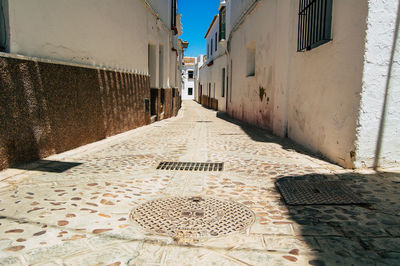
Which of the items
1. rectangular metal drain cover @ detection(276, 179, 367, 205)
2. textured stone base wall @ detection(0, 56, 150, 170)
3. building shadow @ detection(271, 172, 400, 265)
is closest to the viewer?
building shadow @ detection(271, 172, 400, 265)

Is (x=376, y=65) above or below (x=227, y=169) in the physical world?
above

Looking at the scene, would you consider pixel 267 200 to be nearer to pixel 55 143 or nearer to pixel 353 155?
pixel 353 155

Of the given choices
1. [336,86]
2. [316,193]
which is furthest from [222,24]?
[316,193]

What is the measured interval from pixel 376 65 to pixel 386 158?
4.01 ft

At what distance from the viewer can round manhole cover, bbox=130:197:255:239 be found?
8.22 feet

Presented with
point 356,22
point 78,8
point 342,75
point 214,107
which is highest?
point 78,8

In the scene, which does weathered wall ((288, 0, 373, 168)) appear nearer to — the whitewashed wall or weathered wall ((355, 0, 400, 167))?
weathered wall ((355, 0, 400, 167))

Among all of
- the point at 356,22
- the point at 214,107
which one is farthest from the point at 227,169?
the point at 214,107

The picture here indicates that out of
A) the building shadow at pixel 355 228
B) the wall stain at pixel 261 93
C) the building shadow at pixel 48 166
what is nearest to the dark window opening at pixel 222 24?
the wall stain at pixel 261 93

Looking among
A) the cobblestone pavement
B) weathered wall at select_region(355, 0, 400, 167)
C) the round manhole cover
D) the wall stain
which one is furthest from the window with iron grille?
the round manhole cover

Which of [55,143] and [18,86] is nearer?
[18,86]

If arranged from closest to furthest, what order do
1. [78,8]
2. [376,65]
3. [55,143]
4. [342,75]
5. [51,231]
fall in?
[51,231]
[376,65]
[342,75]
[55,143]
[78,8]

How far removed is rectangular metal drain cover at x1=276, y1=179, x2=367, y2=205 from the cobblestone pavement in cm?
10

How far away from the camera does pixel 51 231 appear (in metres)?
2.42
